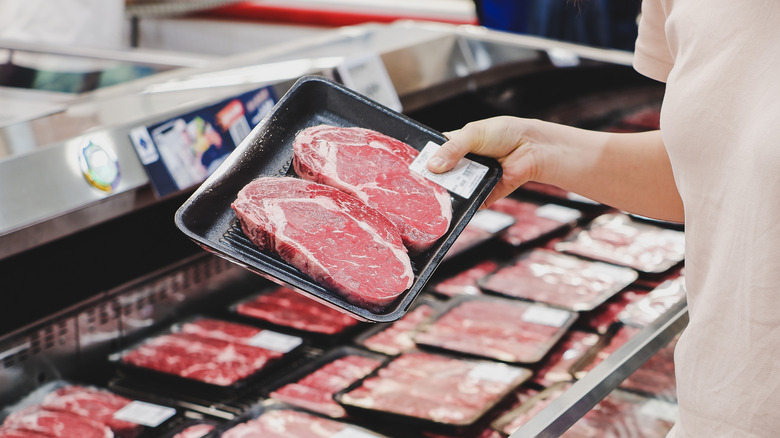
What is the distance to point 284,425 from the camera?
6.33 feet

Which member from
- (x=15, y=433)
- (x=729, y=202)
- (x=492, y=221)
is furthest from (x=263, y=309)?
(x=729, y=202)

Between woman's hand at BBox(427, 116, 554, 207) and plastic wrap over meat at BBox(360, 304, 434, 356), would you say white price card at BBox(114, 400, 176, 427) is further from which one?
woman's hand at BBox(427, 116, 554, 207)

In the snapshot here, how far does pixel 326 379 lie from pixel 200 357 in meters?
0.36

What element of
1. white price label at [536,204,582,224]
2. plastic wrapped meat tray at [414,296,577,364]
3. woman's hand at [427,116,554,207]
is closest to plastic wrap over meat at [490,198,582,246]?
white price label at [536,204,582,224]

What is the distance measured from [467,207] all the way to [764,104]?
2.13 ft

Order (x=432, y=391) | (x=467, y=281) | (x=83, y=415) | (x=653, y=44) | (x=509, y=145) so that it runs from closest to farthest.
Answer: (x=653, y=44) → (x=509, y=145) → (x=83, y=415) → (x=432, y=391) → (x=467, y=281)

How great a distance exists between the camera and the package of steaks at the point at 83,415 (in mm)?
1855

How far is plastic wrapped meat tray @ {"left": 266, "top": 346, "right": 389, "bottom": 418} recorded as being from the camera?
6.60ft

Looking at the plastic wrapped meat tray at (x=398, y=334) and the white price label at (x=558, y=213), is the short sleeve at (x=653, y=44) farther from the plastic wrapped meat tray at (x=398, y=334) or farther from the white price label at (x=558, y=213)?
the white price label at (x=558, y=213)

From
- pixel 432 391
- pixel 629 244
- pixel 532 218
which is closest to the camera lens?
pixel 432 391

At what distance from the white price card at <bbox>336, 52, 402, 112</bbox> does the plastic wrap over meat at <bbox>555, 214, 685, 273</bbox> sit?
0.94 m

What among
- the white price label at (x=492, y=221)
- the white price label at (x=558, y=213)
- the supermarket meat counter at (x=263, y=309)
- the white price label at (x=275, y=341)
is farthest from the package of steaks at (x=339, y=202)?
the white price label at (x=558, y=213)

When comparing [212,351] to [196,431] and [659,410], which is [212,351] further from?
[659,410]

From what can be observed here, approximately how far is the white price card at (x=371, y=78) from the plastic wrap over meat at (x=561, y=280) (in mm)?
714
